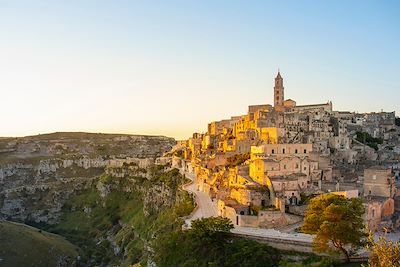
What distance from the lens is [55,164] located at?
138250 mm

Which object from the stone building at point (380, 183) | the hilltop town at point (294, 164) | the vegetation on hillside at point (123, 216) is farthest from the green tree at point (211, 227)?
the stone building at point (380, 183)

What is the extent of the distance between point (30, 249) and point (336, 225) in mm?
58638

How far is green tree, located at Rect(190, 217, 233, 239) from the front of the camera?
4059 cm

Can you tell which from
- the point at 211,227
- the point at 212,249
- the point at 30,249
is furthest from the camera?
the point at 30,249

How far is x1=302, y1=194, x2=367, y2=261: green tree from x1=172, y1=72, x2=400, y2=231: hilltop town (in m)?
5.72

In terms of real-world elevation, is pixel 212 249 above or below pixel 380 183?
below

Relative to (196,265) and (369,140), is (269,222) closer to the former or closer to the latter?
(196,265)

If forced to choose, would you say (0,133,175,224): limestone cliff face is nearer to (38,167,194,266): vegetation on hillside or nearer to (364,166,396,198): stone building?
(38,167,194,266): vegetation on hillside

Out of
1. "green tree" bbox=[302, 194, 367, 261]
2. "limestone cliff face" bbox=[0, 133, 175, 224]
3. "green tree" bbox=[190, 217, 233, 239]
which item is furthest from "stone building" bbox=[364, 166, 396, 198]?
"limestone cliff face" bbox=[0, 133, 175, 224]

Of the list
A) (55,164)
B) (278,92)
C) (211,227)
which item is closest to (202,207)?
(211,227)

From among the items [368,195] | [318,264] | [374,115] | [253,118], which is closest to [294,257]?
[318,264]

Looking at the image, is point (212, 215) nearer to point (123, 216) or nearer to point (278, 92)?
point (278, 92)

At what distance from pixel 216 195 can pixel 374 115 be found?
158ft

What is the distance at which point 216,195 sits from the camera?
5609 cm
